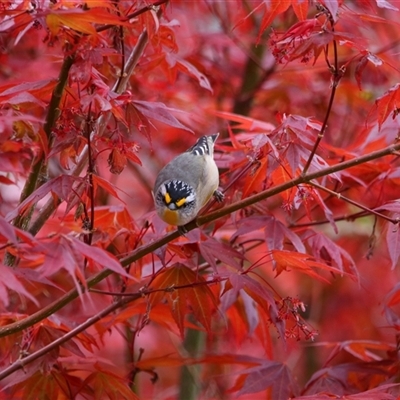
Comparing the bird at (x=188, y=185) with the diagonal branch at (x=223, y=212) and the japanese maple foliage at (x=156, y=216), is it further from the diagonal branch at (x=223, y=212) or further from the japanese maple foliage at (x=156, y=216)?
the diagonal branch at (x=223, y=212)

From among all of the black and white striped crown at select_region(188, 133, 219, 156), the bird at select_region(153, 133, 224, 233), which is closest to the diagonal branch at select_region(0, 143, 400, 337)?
the bird at select_region(153, 133, 224, 233)

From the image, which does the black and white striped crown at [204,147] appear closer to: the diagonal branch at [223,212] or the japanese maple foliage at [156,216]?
the japanese maple foliage at [156,216]

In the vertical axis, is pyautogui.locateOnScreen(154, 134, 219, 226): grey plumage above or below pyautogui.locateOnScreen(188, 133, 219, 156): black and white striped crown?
below

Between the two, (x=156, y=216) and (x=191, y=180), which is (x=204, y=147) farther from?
(x=156, y=216)

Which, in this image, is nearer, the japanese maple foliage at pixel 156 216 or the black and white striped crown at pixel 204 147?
the japanese maple foliage at pixel 156 216

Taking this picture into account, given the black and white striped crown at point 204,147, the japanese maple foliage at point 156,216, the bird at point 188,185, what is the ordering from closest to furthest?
the japanese maple foliage at point 156,216 → the bird at point 188,185 → the black and white striped crown at point 204,147

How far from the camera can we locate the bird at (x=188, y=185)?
7.30ft

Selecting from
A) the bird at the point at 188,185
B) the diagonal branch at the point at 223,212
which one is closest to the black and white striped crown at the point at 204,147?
the bird at the point at 188,185

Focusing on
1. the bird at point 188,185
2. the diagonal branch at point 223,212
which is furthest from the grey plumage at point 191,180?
the diagonal branch at point 223,212

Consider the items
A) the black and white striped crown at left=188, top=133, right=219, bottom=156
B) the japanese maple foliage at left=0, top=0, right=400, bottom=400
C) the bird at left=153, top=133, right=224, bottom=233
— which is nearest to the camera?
the japanese maple foliage at left=0, top=0, right=400, bottom=400

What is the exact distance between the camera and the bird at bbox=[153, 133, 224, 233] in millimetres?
2227

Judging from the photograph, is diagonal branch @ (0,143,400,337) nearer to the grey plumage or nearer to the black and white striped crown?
the grey plumage

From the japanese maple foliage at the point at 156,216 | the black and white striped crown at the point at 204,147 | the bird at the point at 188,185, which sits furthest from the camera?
the black and white striped crown at the point at 204,147

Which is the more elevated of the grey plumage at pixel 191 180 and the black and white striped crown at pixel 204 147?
the black and white striped crown at pixel 204 147
